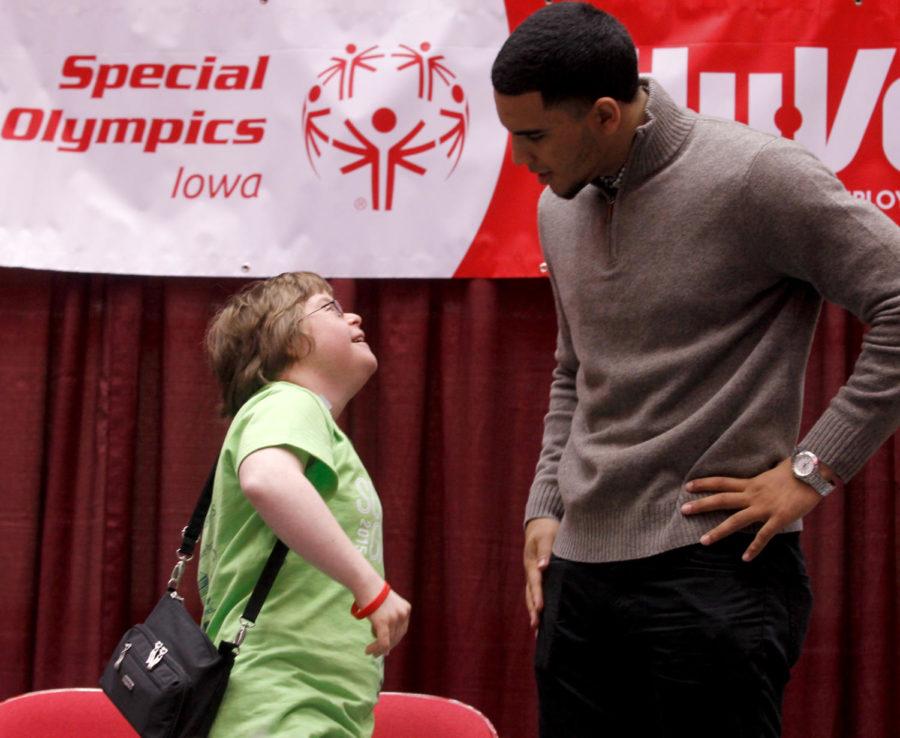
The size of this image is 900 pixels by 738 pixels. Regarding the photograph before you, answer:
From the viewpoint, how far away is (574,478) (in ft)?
4.93

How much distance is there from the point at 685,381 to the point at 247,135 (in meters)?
1.55

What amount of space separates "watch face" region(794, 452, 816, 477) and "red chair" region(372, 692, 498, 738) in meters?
0.95

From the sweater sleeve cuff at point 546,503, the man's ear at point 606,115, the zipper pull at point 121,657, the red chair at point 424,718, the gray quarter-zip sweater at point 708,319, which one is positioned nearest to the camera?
the gray quarter-zip sweater at point 708,319

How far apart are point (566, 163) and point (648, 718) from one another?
29.7 inches

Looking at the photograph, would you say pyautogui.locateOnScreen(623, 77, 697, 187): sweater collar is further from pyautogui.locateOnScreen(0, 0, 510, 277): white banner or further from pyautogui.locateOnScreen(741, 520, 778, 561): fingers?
pyautogui.locateOnScreen(0, 0, 510, 277): white banner

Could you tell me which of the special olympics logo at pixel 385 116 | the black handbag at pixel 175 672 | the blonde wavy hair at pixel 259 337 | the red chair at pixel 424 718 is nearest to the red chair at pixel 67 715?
the red chair at pixel 424 718

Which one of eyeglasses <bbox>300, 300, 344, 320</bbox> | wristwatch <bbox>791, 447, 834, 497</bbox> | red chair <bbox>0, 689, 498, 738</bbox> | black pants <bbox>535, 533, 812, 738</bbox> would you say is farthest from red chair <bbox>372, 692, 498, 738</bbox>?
wristwatch <bbox>791, 447, 834, 497</bbox>

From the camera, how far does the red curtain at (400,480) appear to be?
2.55m

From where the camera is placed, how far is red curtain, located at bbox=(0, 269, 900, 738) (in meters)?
2.55

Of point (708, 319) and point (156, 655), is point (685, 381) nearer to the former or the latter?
point (708, 319)

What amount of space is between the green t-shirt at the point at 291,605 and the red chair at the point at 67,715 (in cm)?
63

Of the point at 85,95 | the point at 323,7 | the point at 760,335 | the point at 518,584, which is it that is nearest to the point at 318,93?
the point at 323,7

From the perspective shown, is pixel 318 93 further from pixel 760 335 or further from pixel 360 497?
pixel 760 335

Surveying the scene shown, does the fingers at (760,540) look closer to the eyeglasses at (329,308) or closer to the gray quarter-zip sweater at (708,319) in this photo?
the gray quarter-zip sweater at (708,319)
